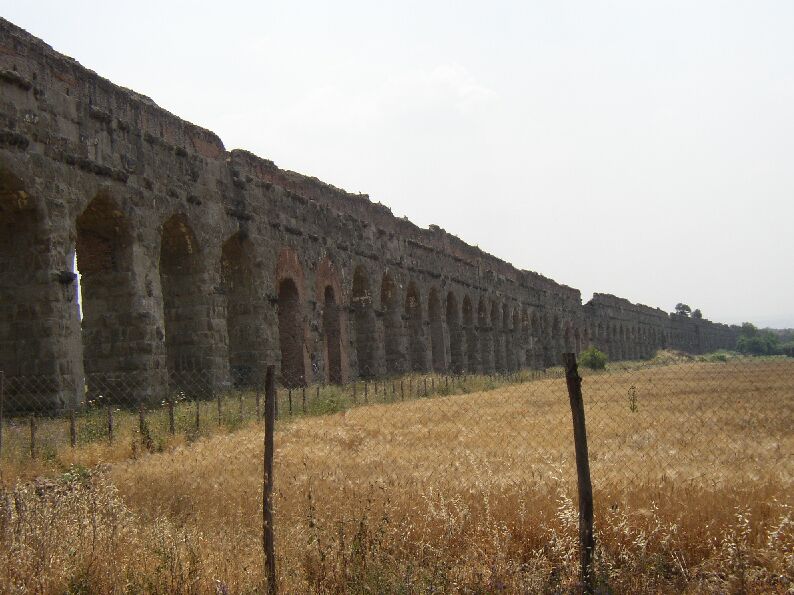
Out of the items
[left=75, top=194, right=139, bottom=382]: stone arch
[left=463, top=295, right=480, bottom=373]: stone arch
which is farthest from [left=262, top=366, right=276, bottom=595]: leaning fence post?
[left=463, top=295, right=480, bottom=373]: stone arch

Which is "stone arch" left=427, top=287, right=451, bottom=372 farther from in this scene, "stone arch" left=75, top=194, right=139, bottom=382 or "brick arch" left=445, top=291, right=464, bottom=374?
"stone arch" left=75, top=194, right=139, bottom=382

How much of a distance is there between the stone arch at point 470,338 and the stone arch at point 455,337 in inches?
53.1

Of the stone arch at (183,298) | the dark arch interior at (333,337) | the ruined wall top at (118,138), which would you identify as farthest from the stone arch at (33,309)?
the dark arch interior at (333,337)

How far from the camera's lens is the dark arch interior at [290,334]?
60.8 feet

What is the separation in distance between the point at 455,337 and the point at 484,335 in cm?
369

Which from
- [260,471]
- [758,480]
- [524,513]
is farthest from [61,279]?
[758,480]

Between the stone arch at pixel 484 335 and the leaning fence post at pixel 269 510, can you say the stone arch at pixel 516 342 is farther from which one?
the leaning fence post at pixel 269 510

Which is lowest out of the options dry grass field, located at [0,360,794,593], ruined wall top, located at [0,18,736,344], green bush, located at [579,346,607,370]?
dry grass field, located at [0,360,794,593]

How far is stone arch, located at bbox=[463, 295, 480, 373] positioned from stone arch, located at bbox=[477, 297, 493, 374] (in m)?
0.87

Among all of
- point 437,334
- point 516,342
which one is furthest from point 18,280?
point 516,342

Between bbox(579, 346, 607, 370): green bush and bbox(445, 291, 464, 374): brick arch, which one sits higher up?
bbox(445, 291, 464, 374): brick arch

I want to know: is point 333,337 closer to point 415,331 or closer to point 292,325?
point 292,325

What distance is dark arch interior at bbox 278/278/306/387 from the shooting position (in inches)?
730

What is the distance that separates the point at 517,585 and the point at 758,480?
9.19ft
